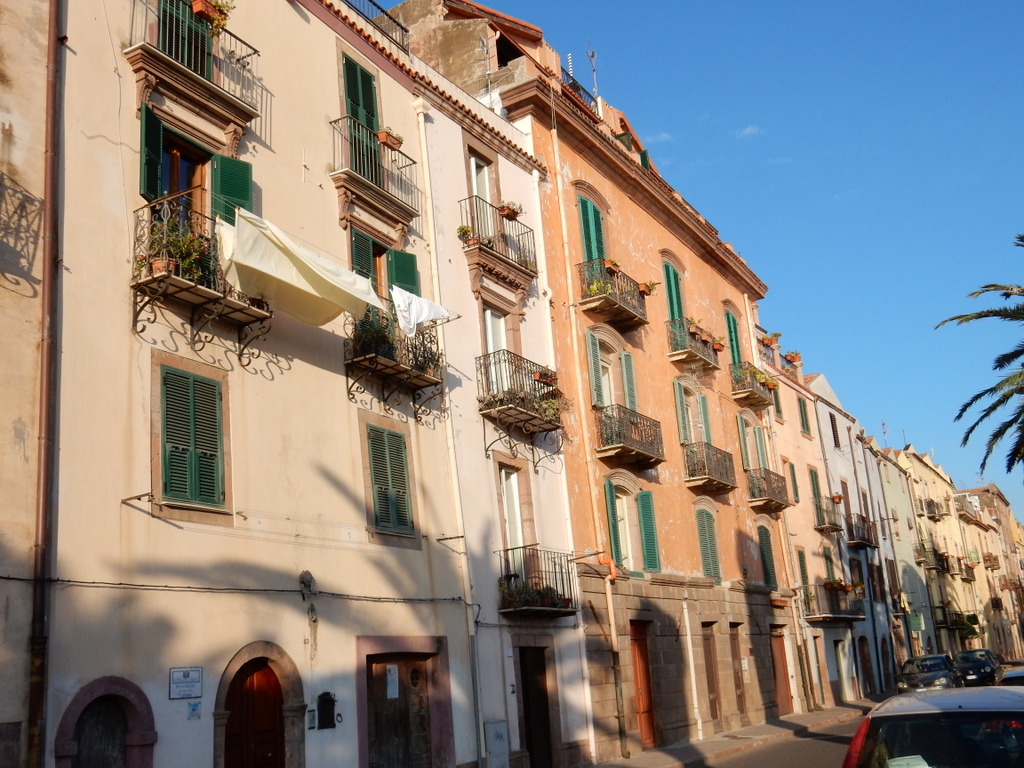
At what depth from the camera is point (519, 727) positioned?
19.0 m

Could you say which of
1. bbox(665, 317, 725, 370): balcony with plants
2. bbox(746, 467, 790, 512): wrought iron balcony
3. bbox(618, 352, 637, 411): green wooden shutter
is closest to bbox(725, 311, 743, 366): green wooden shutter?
bbox(665, 317, 725, 370): balcony with plants

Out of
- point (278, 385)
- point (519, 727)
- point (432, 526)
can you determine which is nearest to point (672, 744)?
point (519, 727)

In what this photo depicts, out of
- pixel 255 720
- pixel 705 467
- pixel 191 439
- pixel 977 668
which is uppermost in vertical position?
pixel 705 467

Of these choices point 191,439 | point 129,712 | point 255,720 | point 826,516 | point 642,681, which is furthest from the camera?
point 826,516

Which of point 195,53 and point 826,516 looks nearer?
point 195,53

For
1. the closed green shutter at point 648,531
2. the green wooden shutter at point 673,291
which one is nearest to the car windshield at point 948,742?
the closed green shutter at point 648,531

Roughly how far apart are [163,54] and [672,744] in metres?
18.1

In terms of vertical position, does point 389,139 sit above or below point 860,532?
above

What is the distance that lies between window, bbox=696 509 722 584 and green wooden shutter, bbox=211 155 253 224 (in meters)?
16.9

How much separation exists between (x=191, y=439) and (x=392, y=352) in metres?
4.48

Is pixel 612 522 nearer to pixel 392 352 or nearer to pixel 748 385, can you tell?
pixel 392 352

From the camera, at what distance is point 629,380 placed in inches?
1026

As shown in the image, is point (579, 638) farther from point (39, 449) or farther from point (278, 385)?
point (39, 449)

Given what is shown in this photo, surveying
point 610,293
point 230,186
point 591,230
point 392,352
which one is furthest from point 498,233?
point 230,186
